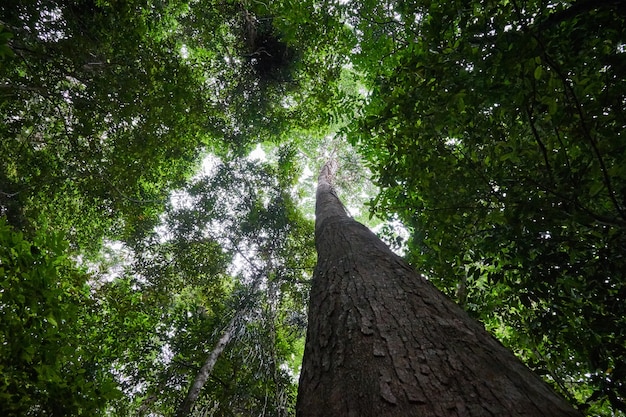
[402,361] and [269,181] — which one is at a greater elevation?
[269,181]

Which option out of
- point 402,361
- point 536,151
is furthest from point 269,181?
point 402,361

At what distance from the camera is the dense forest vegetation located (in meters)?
1.79

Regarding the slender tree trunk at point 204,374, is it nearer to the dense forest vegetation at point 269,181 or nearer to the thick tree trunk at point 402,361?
the dense forest vegetation at point 269,181

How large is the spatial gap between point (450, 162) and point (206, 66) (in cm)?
675

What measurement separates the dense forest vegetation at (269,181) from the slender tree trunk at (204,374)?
0.04 meters

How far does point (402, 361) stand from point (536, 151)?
68.8 inches

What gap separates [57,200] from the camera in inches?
263

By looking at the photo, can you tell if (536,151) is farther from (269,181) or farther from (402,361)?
(269,181)

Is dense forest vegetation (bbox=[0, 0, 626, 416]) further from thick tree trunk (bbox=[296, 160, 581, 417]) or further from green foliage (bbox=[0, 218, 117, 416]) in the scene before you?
thick tree trunk (bbox=[296, 160, 581, 417])

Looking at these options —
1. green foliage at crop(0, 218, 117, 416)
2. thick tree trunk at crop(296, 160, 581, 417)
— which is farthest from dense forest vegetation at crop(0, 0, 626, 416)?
thick tree trunk at crop(296, 160, 581, 417)

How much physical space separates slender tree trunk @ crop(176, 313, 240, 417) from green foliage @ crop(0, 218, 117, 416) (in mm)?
2918

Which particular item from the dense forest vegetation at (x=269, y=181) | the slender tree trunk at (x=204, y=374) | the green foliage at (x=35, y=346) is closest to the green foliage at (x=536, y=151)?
the dense forest vegetation at (x=269, y=181)

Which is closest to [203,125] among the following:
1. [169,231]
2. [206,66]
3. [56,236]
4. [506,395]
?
[206,66]

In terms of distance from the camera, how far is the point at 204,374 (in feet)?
15.3
